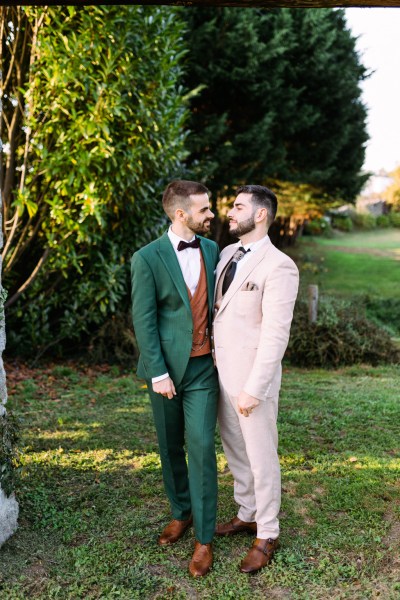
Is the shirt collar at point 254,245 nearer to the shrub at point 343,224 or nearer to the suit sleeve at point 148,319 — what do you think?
the suit sleeve at point 148,319

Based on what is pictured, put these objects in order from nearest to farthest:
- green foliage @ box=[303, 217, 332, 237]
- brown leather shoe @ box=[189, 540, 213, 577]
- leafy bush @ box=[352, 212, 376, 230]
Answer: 1. brown leather shoe @ box=[189, 540, 213, 577]
2. green foliage @ box=[303, 217, 332, 237]
3. leafy bush @ box=[352, 212, 376, 230]

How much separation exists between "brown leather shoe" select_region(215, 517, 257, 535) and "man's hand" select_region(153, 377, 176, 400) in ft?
3.53

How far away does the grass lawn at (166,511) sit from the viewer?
3.23 metres

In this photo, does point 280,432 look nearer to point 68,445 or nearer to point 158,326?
point 68,445

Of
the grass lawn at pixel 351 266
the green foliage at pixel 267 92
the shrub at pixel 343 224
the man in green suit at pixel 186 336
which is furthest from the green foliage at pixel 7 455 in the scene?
the shrub at pixel 343 224

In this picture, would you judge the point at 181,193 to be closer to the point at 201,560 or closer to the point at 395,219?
the point at 201,560

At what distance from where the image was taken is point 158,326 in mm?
3475

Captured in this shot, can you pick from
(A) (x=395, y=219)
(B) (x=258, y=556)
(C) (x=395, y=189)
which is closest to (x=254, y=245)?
(B) (x=258, y=556)

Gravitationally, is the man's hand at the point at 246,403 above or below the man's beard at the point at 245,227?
below

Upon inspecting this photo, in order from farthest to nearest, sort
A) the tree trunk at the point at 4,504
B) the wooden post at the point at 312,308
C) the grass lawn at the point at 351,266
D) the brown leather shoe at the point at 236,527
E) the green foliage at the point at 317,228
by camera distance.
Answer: the green foliage at the point at 317,228 → the grass lawn at the point at 351,266 → the wooden post at the point at 312,308 → the brown leather shoe at the point at 236,527 → the tree trunk at the point at 4,504

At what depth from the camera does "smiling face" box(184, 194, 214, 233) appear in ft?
11.2

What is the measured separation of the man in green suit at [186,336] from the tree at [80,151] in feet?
13.3

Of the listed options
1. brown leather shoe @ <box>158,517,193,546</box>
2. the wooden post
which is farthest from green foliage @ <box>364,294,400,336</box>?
brown leather shoe @ <box>158,517,193,546</box>

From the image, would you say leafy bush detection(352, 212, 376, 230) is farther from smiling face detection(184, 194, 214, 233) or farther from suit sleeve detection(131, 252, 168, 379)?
suit sleeve detection(131, 252, 168, 379)
